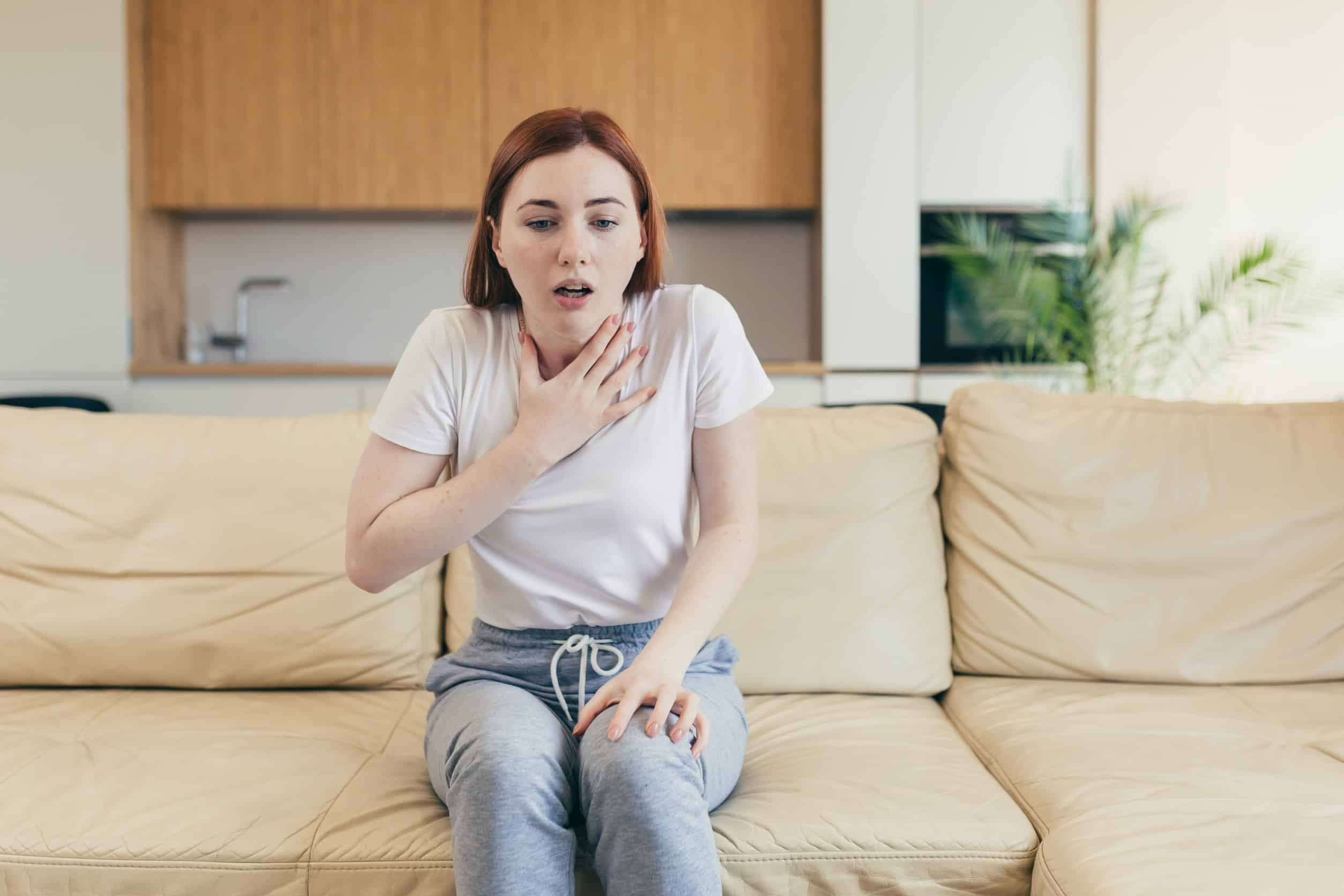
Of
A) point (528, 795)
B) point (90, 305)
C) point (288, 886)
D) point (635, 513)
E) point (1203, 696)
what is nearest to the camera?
point (528, 795)

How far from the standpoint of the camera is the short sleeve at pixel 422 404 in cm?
124

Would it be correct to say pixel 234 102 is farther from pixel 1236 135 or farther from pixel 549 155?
pixel 1236 135

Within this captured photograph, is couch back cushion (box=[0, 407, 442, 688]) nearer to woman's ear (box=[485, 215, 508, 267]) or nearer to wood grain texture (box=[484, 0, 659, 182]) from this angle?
woman's ear (box=[485, 215, 508, 267])

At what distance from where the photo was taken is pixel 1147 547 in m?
1.63

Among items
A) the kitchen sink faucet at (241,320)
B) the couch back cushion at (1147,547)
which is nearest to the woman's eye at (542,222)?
the couch back cushion at (1147,547)

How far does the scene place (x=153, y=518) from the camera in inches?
63.8

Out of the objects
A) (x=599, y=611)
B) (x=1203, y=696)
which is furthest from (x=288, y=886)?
(x=1203, y=696)

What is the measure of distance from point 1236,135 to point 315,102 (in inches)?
132

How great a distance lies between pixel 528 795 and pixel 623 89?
3344 mm

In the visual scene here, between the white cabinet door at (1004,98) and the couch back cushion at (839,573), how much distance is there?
252 cm

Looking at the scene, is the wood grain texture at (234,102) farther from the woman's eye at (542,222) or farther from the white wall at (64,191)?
the woman's eye at (542,222)

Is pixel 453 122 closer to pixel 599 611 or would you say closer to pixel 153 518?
pixel 153 518

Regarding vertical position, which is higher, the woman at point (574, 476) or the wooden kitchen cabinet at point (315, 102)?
the wooden kitchen cabinet at point (315, 102)

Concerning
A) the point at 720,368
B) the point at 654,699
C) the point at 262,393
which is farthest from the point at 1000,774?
the point at 262,393
